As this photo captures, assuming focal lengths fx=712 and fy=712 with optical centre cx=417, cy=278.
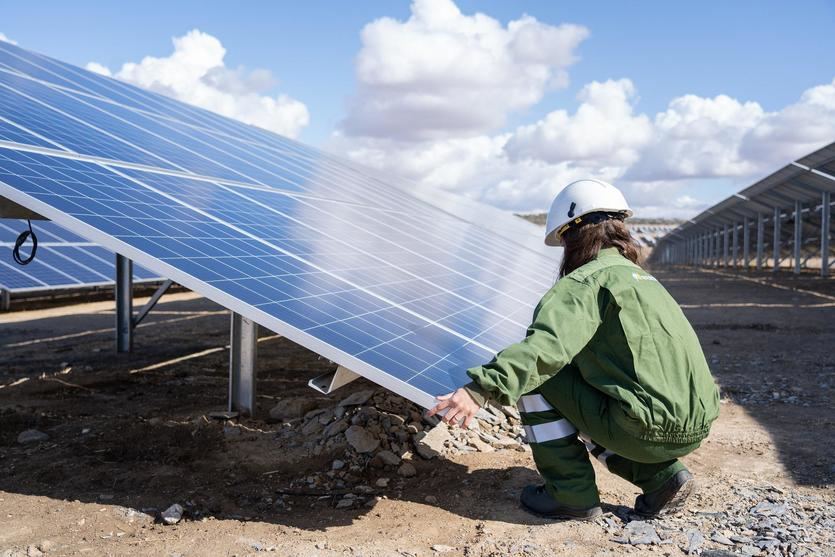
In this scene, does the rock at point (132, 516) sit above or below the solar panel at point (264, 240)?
below

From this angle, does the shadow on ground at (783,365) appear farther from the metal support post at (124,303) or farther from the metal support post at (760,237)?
the metal support post at (760,237)

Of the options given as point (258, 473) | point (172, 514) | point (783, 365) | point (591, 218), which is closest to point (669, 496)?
point (591, 218)

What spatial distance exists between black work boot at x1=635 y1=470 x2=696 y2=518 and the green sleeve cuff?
6.41 ft

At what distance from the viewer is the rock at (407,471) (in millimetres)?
6035

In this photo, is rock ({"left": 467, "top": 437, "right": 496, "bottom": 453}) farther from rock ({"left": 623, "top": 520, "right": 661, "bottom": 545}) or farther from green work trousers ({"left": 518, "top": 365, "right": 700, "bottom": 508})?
rock ({"left": 623, "top": 520, "right": 661, "bottom": 545})

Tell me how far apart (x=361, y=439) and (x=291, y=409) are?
67.3 inches

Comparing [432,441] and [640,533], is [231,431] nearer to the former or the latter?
[432,441]

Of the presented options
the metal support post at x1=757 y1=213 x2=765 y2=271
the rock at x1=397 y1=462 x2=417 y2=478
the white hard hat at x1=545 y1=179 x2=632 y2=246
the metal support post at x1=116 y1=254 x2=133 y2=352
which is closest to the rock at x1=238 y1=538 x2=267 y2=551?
the rock at x1=397 y1=462 x2=417 y2=478

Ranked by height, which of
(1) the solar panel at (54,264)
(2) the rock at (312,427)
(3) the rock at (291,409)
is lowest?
(1) the solar panel at (54,264)

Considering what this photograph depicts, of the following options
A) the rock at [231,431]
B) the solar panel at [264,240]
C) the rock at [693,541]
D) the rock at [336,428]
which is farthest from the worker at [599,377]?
the rock at [231,431]

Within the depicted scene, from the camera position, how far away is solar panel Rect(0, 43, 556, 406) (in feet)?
15.4

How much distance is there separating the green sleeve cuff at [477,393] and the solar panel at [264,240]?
50 centimetres

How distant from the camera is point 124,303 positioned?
41.7 ft

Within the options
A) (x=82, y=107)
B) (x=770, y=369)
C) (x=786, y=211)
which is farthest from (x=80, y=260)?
(x=786, y=211)
